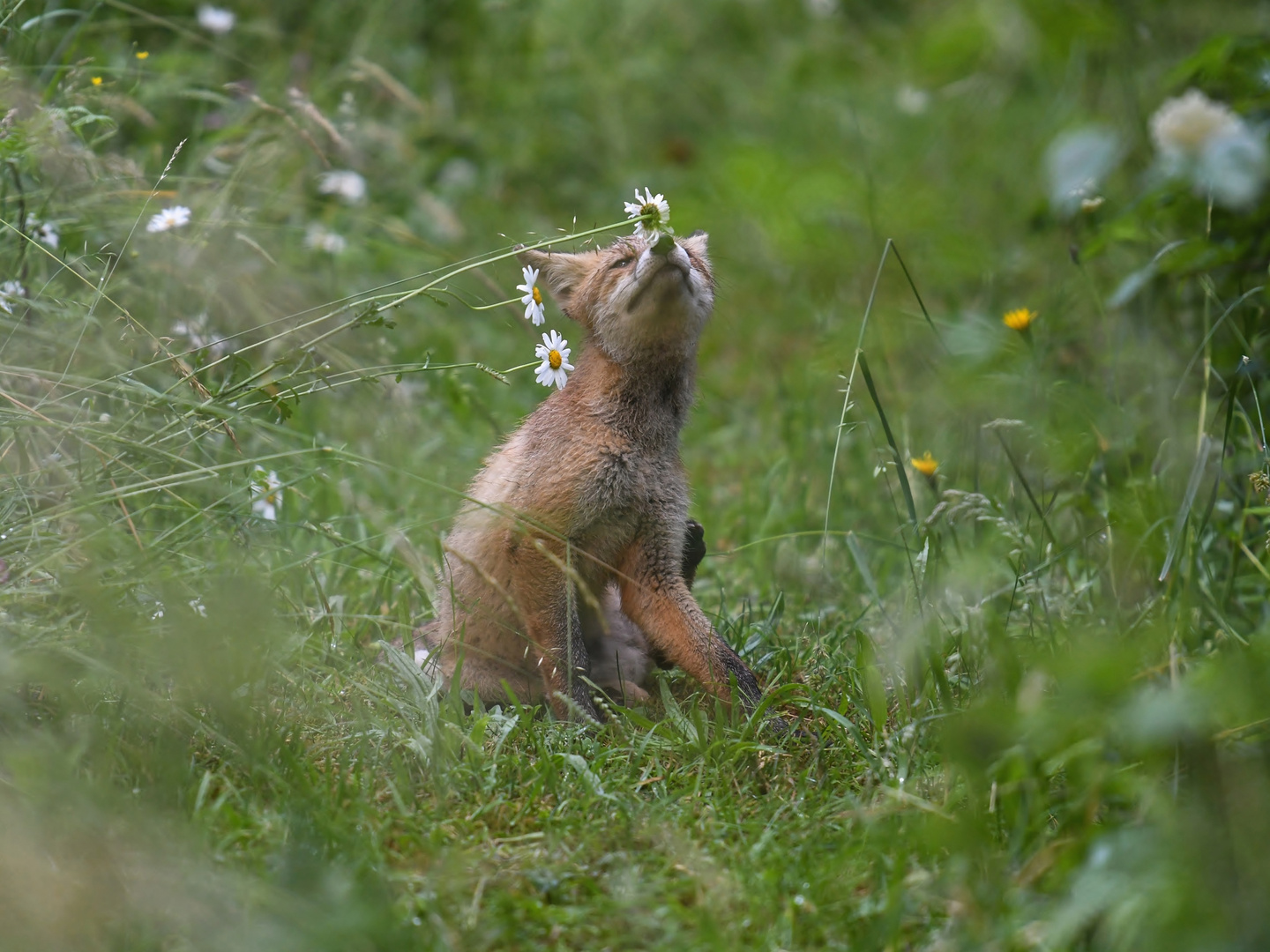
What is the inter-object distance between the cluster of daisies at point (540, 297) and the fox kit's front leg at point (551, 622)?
542 millimetres

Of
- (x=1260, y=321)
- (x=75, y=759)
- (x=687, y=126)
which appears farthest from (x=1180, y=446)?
(x=687, y=126)

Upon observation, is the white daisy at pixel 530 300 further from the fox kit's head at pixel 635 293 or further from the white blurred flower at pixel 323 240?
the white blurred flower at pixel 323 240

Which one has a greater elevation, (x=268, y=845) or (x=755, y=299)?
(x=268, y=845)

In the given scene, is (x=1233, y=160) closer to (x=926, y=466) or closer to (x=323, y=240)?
(x=926, y=466)

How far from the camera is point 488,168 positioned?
8438mm

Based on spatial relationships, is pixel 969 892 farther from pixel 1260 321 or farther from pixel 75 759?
pixel 1260 321

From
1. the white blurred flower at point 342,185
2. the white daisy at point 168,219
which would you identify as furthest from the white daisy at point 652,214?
the white blurred flower at point 342,185

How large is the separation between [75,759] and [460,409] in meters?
3.58

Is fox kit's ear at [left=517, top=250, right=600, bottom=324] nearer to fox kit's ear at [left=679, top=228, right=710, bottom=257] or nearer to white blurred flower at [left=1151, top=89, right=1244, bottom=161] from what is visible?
fox kit's ear at [left=679, top=228, right=710, bottom=257]

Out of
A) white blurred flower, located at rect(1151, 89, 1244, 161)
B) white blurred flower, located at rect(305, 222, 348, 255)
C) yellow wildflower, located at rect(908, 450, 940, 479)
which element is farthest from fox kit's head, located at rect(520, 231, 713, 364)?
white blurred flower, located at rect(305, 222, 348, 255)

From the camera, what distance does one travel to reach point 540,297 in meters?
3.89

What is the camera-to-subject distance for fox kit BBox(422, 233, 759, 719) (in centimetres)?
386

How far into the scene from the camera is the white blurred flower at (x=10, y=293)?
3.74 m

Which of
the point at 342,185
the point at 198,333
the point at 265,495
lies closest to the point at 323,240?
the point at 342,185
